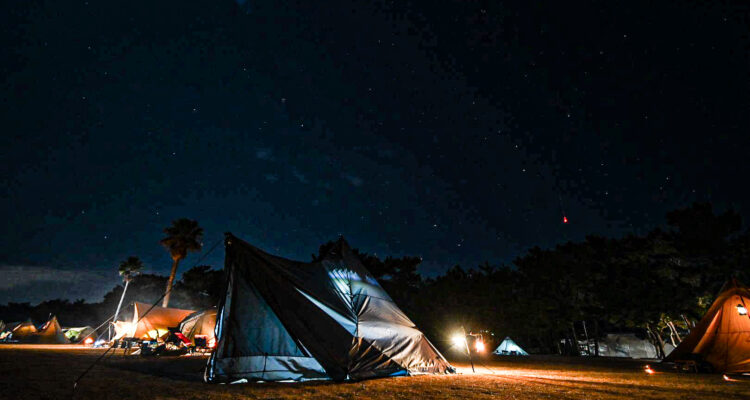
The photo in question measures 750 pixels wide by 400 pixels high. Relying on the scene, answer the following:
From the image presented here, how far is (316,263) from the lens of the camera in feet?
33.9

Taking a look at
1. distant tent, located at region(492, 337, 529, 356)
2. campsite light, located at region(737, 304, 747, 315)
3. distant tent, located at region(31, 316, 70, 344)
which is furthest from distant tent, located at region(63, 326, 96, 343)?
campsite light, located at region(737, 304, 747, 315)

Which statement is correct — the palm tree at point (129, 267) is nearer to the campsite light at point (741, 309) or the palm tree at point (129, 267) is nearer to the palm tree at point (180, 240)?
the palm tree at point (180, 240)

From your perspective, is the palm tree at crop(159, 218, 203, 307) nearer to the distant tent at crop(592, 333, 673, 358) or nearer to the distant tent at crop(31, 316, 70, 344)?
the distant tent at crop(31, 316, 70, 344)

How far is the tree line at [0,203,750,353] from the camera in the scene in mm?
20656

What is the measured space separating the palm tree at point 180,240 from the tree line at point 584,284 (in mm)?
95

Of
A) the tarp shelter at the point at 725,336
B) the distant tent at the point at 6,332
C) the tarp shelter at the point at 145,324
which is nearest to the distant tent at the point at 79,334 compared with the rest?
the distant tent at the point at 6,332

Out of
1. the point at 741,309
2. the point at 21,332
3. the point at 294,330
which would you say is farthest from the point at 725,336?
the point at 21,332

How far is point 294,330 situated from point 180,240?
33.2 metres

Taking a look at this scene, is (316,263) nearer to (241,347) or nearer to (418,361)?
(241,347)

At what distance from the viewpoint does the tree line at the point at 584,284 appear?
67.8 ft

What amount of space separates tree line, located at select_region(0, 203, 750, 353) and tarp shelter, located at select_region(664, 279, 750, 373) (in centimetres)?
209

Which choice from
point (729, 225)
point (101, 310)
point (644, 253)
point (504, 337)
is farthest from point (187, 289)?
point (729, 225)

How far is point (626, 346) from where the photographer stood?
3003cm

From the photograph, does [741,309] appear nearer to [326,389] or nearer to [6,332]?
[326,389]
